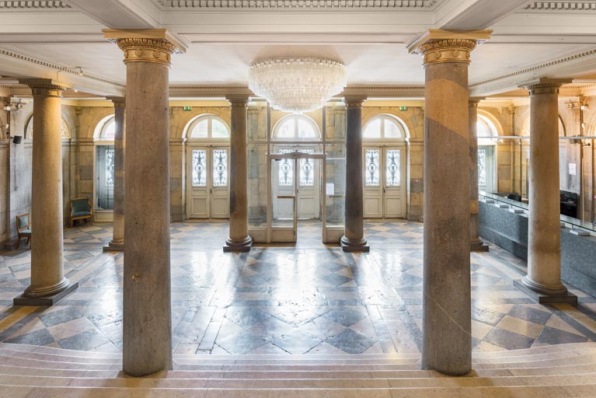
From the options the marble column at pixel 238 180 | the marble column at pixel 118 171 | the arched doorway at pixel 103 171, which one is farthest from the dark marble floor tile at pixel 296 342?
the arched doorway at pixel 103 171

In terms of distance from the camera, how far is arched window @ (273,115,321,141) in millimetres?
11445

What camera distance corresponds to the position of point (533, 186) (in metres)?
5.58

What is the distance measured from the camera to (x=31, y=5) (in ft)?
10.3

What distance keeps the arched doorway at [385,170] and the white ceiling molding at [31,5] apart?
9681 millimetres

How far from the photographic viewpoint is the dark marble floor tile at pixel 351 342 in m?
4.10

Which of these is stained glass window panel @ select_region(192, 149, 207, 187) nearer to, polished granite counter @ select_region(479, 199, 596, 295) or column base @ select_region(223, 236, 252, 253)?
column base @ select_region(223, 236, 252, 253)

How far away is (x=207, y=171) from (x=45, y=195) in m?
6.64

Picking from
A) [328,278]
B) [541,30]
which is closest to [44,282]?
[328,278]

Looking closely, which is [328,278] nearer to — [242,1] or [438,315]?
[438,315]

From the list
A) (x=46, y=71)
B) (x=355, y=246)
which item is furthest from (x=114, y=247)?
(x=355, y=246)

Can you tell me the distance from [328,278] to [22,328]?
14.2 ft

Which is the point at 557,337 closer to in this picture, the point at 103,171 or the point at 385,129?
the point at 385,129

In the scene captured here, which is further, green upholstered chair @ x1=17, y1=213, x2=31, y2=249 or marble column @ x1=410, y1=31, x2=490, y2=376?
green upholstered chair @ x1=17, y1=213, x2=31, y2=249

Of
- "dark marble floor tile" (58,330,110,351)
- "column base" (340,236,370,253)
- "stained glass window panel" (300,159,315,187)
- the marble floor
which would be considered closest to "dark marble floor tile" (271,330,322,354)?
the marble floor
